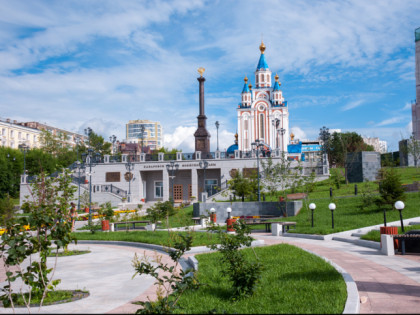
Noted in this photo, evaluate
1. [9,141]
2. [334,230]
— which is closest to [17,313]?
[334,230]

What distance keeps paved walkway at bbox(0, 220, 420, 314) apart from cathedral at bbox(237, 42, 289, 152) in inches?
2454

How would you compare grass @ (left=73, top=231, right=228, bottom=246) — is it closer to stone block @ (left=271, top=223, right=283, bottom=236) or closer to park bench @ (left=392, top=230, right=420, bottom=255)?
stone block @ (left=271, top=223, right=283, bottom=236)

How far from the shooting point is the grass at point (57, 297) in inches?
266

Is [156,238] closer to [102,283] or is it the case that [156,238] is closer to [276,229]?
[276,229]

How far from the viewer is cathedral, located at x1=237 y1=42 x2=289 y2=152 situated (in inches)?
2945

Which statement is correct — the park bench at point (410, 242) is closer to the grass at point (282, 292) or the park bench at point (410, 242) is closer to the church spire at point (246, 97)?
the grass at point (282, 292)

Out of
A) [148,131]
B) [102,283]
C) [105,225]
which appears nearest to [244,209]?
[105,225]

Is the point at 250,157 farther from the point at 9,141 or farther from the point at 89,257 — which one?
the point at 9,141

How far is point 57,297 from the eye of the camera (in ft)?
23.3

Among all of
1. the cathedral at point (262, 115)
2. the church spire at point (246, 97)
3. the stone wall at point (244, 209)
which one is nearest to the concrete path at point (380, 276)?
the stone wall at point (244, 209)

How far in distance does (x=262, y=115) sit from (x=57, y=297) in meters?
70.9

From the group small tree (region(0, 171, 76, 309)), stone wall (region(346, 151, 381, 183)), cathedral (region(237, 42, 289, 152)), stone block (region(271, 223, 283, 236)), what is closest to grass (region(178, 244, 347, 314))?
small tree (region(0, 171, 76, 309))

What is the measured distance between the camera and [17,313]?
620 centimetres

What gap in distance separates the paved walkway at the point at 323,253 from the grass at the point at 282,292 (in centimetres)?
59
